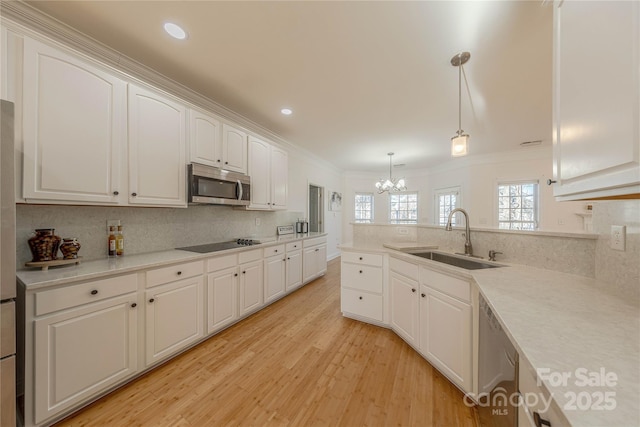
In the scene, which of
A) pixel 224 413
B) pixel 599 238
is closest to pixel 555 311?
pixel 599 238

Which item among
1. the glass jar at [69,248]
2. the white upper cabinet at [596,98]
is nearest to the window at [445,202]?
the white upper cabinet at [596,98]

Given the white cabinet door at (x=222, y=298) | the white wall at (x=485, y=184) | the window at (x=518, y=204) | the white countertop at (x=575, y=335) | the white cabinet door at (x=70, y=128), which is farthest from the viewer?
the window at (x=518, y=204)

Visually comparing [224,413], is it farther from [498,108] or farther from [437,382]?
[498,108]

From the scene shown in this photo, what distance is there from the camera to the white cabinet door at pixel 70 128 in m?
1.35

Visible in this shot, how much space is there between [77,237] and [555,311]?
297 centimetres

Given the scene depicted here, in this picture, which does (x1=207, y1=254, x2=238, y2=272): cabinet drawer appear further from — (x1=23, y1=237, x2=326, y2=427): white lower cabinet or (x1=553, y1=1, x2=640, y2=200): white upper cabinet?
(x1=553, y1=1, x2=640, y2=200): white upper cabinet

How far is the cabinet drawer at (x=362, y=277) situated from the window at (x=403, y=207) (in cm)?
491

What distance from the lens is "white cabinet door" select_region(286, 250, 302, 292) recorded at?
338cm

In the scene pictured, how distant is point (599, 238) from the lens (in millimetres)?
1281

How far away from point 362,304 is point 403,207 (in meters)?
5.10

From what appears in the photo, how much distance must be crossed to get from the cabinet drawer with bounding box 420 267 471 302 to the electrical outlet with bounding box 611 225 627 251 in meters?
0.69

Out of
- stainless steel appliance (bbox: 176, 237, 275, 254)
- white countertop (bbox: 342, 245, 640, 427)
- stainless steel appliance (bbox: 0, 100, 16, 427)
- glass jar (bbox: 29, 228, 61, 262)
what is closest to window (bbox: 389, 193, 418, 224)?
stainless steel appliance (bbox: 176, 237, 275, 254)

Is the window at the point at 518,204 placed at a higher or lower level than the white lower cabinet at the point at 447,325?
higher

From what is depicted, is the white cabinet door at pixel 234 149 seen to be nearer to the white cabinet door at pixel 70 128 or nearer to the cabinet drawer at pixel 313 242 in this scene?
the white cabinet door at pixel 70 128
